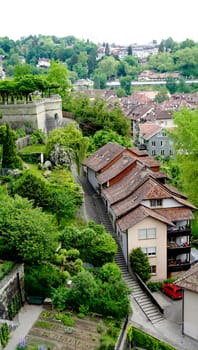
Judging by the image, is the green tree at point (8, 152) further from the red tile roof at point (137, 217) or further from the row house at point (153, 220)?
the red tile roof at point (137, 217)

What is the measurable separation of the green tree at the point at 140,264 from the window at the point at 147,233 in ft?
3.31

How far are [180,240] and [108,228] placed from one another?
569 centimetres

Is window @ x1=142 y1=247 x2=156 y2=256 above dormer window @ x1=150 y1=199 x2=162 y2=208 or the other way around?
the other way around

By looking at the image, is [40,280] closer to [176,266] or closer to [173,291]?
[173,291]

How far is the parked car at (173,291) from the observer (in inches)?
Answer: 1168

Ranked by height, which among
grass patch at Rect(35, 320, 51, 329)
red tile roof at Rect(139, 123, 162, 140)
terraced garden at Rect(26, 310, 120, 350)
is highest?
red tile roof at Rect(139, 123, 162, 140)

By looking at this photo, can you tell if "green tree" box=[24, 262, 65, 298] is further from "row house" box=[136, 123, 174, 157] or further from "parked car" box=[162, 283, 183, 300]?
"row house" box=[136, 123, 174, 157]

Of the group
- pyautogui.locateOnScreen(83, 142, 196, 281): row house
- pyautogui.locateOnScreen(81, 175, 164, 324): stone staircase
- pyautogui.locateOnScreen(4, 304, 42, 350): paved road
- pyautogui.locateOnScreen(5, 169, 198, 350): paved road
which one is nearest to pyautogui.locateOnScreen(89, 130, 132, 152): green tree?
pyautogui.locateOnScreen(81, 175, 164, 324): stone staircase

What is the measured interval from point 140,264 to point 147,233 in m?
2.18

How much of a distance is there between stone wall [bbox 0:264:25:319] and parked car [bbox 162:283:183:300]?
963 cm

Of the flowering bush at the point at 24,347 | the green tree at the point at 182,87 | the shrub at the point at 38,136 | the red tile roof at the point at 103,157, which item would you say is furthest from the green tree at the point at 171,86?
the flowering bush at the point at 24,347

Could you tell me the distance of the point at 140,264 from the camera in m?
30.2

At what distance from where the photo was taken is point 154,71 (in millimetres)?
185875

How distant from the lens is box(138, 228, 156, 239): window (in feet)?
102
